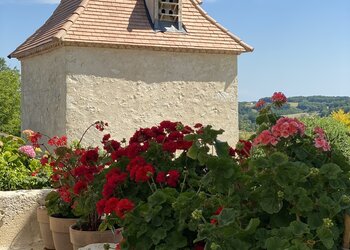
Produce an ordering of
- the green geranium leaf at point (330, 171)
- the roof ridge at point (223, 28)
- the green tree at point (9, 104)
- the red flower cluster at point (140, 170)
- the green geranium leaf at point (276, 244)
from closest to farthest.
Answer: the green geranium leaf at point (276, 244) < the green geranium leaf at point (330, 171) < the red flower cluster at point (140, 170) < the roof ridge at point (223, 28) < the green tree at point (9, 104)

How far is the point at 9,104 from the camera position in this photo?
1681 inches

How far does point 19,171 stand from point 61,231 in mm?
1832

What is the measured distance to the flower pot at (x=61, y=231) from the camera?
5.53 metres

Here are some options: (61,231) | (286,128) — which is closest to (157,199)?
(286,128)

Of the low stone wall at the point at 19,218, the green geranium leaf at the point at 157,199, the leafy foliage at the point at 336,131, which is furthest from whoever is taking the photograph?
the leafy foliage at the point at 336,131

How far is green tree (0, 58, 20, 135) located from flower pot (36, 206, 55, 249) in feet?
122

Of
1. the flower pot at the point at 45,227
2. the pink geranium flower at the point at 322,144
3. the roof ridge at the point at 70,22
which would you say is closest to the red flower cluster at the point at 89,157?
the flower pot at the point at 45,227

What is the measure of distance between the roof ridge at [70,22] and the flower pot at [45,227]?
8.75 meters

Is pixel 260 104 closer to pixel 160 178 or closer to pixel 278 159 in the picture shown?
pixel 160 178

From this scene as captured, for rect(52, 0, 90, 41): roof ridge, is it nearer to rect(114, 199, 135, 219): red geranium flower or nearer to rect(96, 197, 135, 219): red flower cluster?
rect(96, 197, 135, 219): red flower cluster

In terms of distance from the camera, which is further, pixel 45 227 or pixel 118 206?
pixel 45 227


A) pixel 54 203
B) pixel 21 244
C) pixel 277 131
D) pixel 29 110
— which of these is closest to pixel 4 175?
pixel 21 244

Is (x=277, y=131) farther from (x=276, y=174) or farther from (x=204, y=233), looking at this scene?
(x=204, y=233)

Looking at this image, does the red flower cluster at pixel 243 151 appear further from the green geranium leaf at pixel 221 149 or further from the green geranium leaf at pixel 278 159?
the green geranium leaf at pixel 278 159
